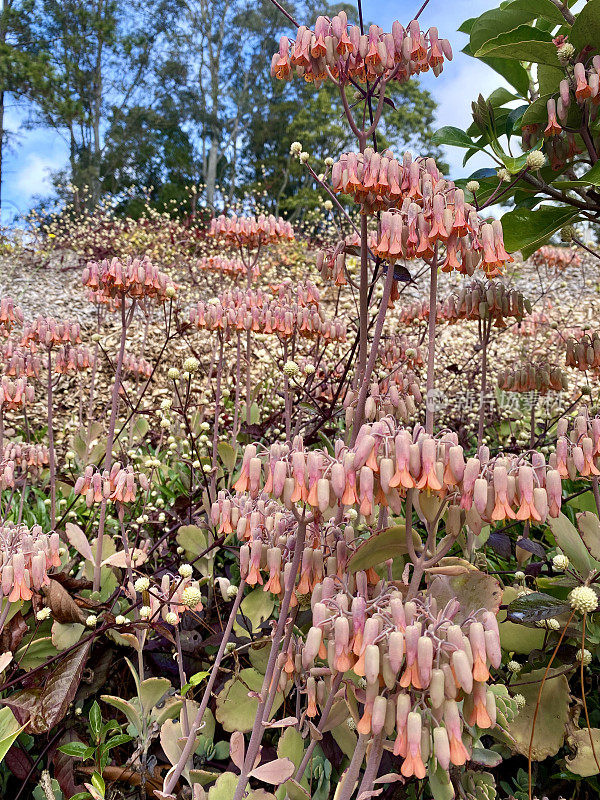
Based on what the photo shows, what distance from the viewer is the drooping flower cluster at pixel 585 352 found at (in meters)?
2.17

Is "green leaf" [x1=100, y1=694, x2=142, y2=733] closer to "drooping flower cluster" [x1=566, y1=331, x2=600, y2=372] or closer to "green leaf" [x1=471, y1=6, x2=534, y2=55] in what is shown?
"drooping flower cluster" [x1=566, y1=331, x2=600, y2=372]

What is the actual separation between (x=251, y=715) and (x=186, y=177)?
28.0 meters

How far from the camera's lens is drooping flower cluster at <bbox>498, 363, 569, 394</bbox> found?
2.41 metres

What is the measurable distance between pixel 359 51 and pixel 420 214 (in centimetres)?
60

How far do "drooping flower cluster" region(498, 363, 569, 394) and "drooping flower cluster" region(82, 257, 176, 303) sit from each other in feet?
4.94

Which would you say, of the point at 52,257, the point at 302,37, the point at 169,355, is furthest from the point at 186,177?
the point at 302,37

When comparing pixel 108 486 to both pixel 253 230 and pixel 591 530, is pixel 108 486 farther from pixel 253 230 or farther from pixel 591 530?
pixel 253 230

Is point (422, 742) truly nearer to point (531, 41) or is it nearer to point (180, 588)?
point (180, 588)

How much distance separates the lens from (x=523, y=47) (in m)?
1.61

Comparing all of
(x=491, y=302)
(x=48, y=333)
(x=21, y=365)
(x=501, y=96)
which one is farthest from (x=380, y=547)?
(x=21, y=365)

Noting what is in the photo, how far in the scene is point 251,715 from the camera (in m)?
1.57

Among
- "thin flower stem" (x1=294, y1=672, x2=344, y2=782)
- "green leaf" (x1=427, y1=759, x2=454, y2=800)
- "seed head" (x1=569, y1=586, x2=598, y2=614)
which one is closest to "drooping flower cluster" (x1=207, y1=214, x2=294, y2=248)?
"seed head" (x1=569, y1=586, x2=598, y2=614)

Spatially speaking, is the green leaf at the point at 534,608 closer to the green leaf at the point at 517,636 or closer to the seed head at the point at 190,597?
the green leaf at the point at 517,636

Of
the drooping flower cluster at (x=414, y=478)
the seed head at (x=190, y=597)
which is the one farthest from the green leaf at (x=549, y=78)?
the seed head at (x=190, y=597)
